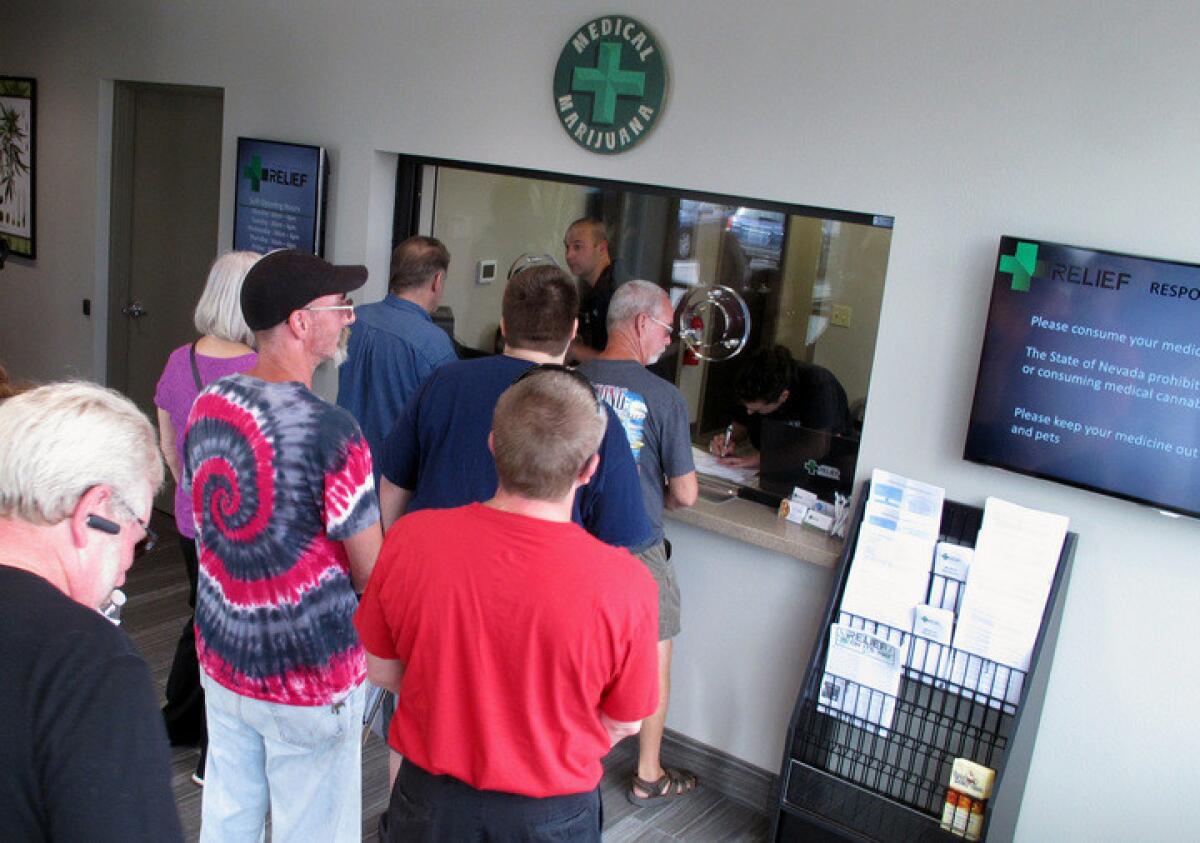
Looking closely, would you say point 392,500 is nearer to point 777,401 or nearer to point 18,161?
point 777,401

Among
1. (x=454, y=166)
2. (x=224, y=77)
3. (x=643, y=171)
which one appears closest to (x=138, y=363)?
(x=224, y=77)

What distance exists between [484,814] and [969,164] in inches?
77.7

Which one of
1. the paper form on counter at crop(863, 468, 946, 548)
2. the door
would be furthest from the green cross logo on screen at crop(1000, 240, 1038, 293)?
the door

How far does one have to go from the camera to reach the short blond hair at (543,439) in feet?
5.83

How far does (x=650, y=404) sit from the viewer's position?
119 inches

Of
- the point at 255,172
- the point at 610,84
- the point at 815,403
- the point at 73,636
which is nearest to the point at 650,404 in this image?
the point at 815,403

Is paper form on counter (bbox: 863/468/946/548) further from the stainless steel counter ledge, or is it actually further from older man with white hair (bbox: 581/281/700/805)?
older man with white hair (bbox: 581/281/700/805)

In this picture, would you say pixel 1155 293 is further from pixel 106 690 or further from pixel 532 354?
pixel 106 690

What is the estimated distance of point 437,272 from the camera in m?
3.50

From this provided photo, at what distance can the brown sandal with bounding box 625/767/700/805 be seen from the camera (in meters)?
3.41

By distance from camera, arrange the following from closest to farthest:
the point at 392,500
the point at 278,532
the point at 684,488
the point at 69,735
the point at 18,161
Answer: the point at 69,735
the point at 278,532
the point at 392,500
the point at 684,488
the point at 18,161

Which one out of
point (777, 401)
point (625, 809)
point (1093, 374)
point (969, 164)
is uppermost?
point (969, 164)

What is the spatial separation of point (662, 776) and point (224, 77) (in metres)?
3.18

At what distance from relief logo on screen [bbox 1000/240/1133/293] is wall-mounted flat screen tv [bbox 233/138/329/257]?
8.07ft
